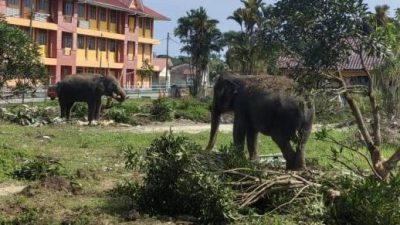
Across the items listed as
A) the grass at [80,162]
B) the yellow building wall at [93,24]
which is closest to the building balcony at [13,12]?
the yellow building wall at [93,24]

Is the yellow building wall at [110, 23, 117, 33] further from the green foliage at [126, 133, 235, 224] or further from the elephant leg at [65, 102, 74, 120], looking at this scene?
the green foliage at [126, 133, 235, 224]

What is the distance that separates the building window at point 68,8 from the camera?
50.2 meters

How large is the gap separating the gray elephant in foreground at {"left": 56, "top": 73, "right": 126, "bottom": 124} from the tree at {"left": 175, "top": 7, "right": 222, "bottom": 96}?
1057 inches

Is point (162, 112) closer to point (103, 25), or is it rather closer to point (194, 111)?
point (194, 111)

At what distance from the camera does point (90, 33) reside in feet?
175

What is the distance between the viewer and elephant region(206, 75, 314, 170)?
11078 mm

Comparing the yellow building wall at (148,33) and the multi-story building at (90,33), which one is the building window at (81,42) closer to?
the multi-story building at (90,33)

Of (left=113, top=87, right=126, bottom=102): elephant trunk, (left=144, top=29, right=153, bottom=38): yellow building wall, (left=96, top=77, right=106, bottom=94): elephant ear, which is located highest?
(left=144, top=29, right=153, bottom=38): yellow building wall

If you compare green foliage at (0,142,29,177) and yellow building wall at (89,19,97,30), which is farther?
yellow building wall at (89,19,97,30)

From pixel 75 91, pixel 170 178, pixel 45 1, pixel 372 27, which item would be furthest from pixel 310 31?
pixel 45 1

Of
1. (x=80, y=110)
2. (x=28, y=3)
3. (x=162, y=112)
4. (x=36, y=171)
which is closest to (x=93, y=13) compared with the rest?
(x=28, y=3)

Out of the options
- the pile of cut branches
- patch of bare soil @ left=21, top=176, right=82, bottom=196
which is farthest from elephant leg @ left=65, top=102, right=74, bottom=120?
the pile of cut branches

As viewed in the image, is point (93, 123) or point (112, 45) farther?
point (112, 45)

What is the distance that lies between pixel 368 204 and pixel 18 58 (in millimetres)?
6036
